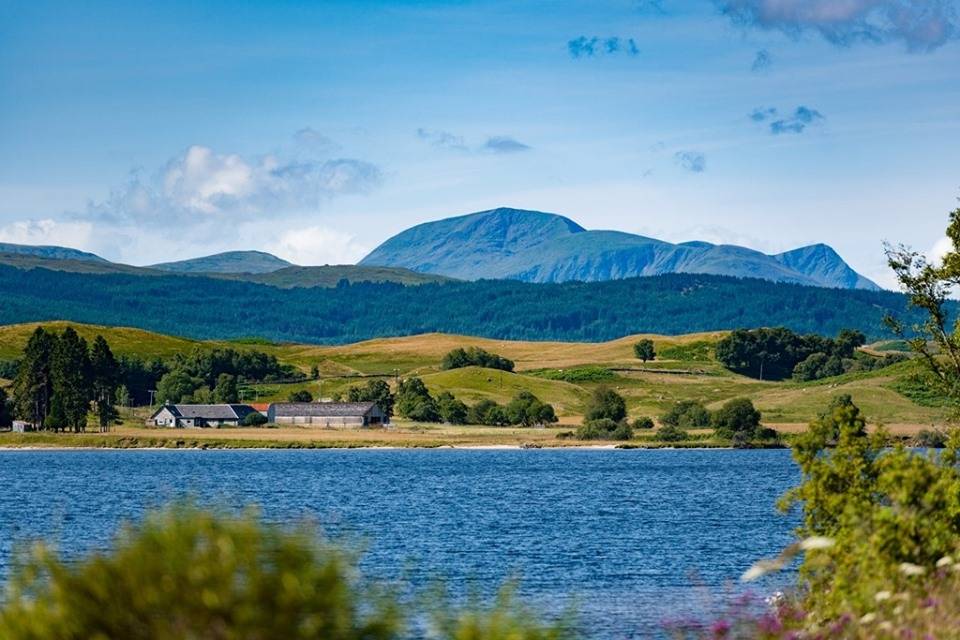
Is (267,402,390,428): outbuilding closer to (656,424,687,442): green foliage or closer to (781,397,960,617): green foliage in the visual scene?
(656,424,687,442): green foliage

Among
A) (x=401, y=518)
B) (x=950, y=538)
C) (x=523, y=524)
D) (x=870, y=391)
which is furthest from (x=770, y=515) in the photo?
(x=870, y=391)

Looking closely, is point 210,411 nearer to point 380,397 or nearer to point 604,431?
point 380,397

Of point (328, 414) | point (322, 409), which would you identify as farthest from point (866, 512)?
point (322, 409)

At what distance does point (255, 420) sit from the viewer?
190m

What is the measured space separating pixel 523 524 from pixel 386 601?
5722cm

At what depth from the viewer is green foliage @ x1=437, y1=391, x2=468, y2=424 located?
186500 mm

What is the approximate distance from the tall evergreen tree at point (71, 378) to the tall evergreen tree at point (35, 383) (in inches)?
80.6

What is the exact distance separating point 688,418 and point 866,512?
159 m

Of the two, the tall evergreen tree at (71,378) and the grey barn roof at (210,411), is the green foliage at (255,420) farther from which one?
the tall evergreen tree at (71,378)

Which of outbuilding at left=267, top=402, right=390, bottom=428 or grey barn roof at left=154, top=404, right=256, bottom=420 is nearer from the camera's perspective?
outbuilding at left=267, top=402, right=390, bottom=428

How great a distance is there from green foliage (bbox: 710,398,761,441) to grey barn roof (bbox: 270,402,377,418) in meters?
44.6

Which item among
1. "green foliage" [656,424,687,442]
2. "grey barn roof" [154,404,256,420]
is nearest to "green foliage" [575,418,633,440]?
"green foliage" [656,424,687,442]

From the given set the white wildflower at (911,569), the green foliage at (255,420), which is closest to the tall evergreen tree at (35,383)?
the green foliage at (255,420)

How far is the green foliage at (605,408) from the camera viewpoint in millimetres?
177000
